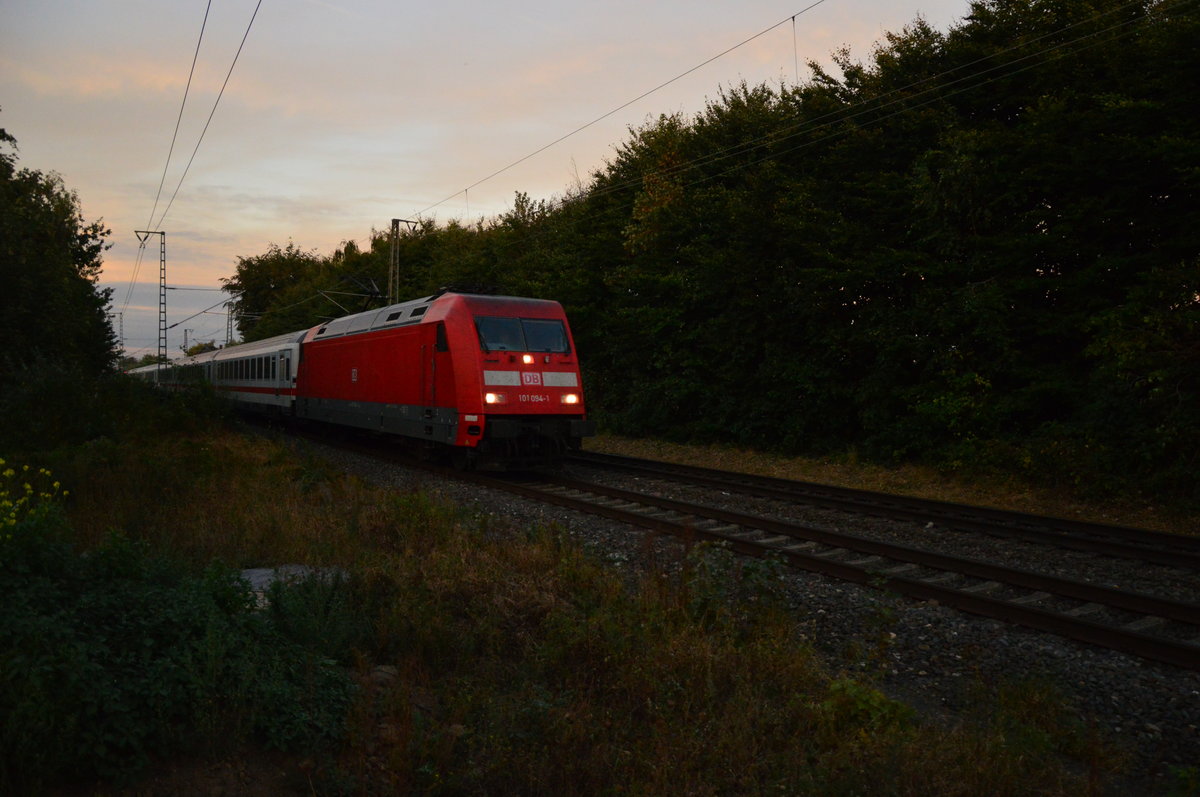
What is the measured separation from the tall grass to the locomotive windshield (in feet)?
25.4

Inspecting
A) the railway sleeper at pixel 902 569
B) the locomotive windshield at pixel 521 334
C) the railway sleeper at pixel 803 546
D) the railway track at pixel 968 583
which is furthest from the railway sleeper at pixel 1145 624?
the locomotive windshield at pixel 521 334


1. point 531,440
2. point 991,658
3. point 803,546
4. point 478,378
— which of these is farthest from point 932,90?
point 991,658

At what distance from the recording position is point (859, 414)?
1692 cm

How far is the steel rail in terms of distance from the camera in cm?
895

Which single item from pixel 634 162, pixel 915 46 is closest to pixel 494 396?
pixel 915 46

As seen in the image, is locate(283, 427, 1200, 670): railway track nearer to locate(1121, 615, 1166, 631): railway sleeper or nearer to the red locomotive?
locate(1121, 615, 1166, 631): railway sleeper

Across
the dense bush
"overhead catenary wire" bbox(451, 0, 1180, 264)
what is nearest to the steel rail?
the dense bush

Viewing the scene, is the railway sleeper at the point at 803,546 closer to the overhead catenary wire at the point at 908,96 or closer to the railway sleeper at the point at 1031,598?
the railway sleeper at the point at 1031,598

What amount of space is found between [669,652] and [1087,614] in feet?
13.1

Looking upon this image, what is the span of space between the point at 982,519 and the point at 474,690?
28.2 feet

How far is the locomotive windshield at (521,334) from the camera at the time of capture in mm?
14375

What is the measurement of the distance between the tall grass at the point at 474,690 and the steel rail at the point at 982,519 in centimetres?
459

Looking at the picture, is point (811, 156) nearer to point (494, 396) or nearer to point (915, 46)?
point (915, 46)

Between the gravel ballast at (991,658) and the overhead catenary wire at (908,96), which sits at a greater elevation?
the overhead catenary wire at (908,96)
